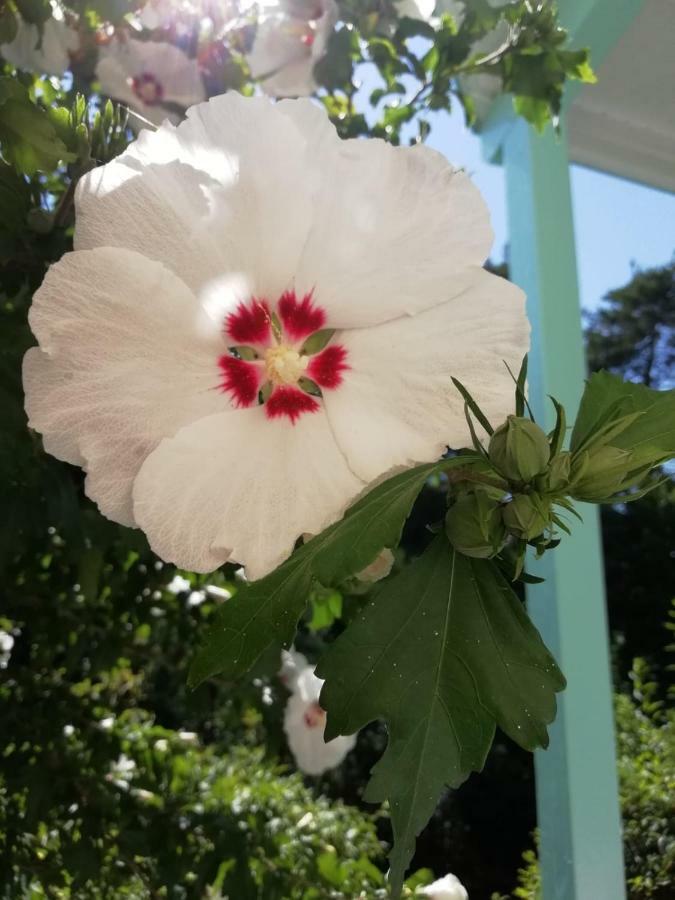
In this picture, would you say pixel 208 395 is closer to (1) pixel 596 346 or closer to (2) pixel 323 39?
(2) pixel 323 39

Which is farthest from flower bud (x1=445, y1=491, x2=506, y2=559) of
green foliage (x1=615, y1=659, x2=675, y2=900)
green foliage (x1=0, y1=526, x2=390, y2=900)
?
green foliage (x1=615, y1=659, x2=675, y2=900)

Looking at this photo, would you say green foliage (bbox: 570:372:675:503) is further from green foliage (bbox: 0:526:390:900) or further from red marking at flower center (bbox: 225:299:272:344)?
green foliage (bbox: 0:526:390:900)

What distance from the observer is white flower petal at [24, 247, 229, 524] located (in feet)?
0.78

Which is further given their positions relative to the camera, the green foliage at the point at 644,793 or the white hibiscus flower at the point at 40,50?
the green foliage at the point at 644,793

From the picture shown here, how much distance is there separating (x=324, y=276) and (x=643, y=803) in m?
1.41

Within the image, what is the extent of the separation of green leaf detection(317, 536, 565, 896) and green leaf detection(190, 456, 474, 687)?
0.03m

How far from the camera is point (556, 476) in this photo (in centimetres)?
25

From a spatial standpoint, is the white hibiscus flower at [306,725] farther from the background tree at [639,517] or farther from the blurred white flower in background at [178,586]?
the background tree at [639,517]

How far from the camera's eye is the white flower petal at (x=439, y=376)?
0.26 metres

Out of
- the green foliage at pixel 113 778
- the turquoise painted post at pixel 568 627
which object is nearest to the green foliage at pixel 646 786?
the turquoise painted post at pixel 568 627

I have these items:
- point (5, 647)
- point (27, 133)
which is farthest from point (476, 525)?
point (5, 647)

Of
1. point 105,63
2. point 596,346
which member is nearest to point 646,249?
point 596,346

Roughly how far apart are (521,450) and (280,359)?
0.09m

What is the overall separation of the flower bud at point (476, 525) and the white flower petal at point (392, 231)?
6cm
